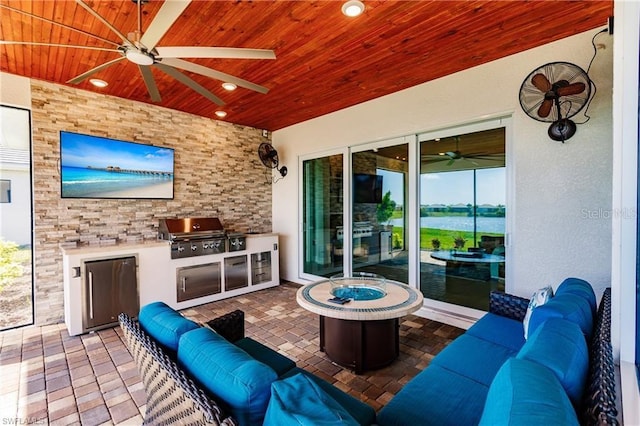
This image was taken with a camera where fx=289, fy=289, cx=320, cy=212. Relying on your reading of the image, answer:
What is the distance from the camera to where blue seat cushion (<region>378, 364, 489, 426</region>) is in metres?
1.31

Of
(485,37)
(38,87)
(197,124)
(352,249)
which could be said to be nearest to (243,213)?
(197,124)

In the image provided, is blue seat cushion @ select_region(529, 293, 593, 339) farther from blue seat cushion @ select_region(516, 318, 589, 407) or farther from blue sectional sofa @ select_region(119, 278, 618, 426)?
blue seat cushion @ select_region(516, 318, 589, 407)

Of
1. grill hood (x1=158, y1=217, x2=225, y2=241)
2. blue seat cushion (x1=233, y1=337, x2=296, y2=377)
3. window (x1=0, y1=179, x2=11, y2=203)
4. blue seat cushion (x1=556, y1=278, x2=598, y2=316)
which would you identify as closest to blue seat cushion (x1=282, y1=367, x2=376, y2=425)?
blue seat cushion (x1=233, y1=337, x2=296, y2=377)

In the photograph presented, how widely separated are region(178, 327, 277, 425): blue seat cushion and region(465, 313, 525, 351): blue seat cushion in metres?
1.74

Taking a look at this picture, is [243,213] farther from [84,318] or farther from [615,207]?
[615,207]

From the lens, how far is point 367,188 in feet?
14.9

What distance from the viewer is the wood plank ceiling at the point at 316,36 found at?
222 centimetres

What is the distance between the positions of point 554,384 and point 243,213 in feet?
16.4

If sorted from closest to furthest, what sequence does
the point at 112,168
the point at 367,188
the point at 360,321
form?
the point at 360,321
the point at 112,168
the point at 367,188

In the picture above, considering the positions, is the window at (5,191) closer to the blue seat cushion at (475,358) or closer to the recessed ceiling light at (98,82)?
the recessed ceiling light at (98,82)

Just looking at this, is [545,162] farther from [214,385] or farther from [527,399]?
[214,385]

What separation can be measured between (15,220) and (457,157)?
5.26 meters

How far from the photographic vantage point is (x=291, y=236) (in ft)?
17.9

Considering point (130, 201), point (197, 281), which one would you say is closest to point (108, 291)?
point (197, 281)
